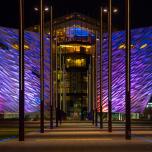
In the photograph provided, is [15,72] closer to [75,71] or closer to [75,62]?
[75,71]

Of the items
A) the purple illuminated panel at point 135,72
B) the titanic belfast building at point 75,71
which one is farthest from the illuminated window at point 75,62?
the purple illuminated panel at point 135,72

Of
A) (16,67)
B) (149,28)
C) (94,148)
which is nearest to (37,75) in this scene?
(16,67)

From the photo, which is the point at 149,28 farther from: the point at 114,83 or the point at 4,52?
the point at 4,52

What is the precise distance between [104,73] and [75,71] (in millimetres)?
19962

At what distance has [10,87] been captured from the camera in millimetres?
92750

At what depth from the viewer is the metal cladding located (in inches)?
3595

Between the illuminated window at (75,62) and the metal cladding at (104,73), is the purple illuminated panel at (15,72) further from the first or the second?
the illuminated window at (75,62)

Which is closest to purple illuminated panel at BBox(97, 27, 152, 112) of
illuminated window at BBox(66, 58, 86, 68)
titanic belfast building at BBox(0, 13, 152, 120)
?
titanic belfast building at BBox(0, 13, 152, 120)

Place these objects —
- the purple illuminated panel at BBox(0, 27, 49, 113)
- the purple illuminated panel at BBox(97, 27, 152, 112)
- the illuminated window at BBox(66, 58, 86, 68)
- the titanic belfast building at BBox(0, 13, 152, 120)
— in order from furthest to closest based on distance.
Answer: the illuminated window at BBox(66, 58, 86, 68)
the purple illuminated panel at BBox(0, 27, 49, 113)
the titanic belfast building at BBox(0, 13, 152, 120)
the purple illuminated panel at BBox(97, 27, 152, 112)

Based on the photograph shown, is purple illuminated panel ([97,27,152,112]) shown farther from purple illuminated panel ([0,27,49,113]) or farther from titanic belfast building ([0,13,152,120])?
purple illuminated panel ([0,27,49,113])

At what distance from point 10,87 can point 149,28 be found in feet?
74.9

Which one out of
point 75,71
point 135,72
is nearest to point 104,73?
point 135,72

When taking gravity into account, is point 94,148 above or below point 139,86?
below

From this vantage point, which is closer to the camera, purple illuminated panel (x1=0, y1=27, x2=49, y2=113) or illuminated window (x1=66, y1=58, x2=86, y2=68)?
purple illuminated panel (x1=0, y1=27, x2=49, y2=113)
